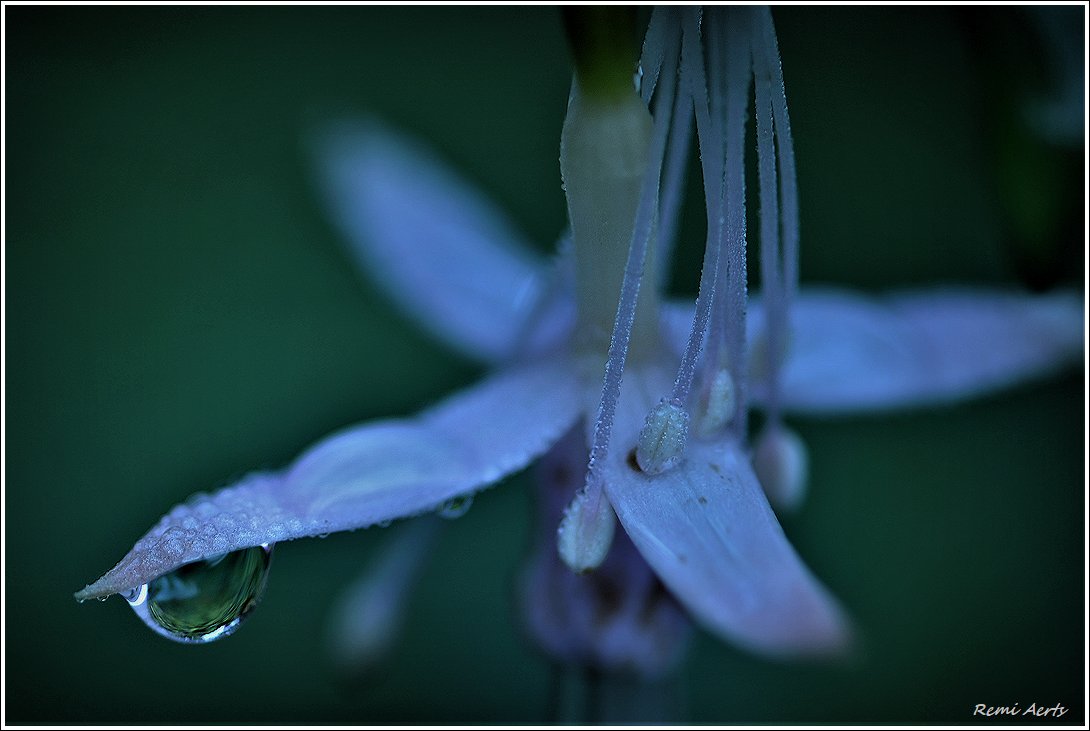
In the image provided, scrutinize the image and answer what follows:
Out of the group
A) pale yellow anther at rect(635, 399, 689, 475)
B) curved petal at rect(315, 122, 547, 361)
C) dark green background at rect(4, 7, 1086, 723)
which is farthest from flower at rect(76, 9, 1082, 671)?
dark green background at rect(4, 7, 1086, 723)

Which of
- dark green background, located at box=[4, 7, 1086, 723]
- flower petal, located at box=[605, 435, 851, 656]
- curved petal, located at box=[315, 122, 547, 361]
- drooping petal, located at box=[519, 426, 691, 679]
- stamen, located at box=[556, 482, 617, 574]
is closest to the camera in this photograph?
flower petal, located at box=[605, 435, 851, 656]

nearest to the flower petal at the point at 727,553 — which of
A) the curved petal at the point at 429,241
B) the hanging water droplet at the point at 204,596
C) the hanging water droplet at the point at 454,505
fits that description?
the hanging water droplet at the point at 454,505

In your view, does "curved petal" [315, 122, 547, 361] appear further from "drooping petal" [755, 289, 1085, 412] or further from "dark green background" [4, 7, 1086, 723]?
"drooping petal" [755, 289, 1085, 412]

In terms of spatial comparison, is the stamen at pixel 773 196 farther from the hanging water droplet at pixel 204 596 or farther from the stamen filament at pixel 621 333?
the hanging water droplet at pixel 204 596

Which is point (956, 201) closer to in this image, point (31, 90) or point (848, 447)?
point (848, 447)

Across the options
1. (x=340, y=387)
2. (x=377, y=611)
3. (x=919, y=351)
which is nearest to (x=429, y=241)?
(x=340, y=387)

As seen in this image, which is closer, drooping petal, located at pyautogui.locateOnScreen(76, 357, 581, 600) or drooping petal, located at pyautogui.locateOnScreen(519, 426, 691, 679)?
drooping petal, located at pyautogui.locateOnScreen(76, 357, 581, 600)

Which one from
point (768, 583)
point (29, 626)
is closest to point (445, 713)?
point (29, 626)
